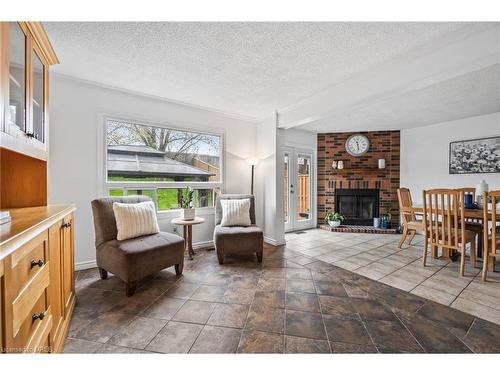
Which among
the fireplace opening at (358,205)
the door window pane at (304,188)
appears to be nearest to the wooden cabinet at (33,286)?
the door window pane at (304,188)

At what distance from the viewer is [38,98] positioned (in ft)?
5.31

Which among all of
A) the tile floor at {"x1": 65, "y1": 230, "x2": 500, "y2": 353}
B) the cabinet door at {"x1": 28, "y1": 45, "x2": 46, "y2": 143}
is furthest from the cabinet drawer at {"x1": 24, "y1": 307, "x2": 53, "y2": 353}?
the cabinet door at {"x1": 28, "y1": 45, "x2": 46, "y2": 143}

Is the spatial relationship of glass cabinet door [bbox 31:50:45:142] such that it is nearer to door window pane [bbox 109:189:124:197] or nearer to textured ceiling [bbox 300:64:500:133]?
door window pane [bbox 109:189:124:197]

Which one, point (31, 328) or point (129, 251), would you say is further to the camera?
point (129, 251)

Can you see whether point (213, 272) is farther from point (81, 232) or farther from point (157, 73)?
point (157, 73)

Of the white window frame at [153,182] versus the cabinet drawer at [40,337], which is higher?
the white window frame at [153,182]

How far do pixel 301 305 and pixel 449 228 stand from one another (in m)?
2.07

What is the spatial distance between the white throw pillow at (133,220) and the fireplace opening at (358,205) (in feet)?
13.9

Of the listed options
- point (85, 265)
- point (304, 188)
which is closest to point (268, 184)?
point (304, 188)

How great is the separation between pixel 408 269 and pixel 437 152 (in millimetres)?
3063

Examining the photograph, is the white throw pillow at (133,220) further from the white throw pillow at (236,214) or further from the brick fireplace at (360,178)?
the brick fireplace at (360,178)

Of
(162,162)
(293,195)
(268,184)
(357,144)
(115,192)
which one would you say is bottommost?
(293,195)

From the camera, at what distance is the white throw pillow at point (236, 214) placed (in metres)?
3.25

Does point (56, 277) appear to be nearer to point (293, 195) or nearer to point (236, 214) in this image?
point (236, 214)
